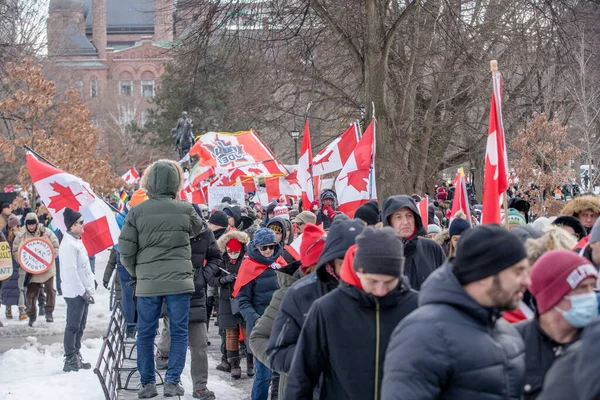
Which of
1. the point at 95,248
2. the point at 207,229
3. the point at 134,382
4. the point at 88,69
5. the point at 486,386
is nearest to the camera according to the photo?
the point at 486,386

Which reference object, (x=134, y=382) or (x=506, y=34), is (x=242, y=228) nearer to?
(x=134, y=382)

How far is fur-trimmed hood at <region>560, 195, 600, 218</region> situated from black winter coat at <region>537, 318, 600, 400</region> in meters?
4.70

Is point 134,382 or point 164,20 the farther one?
point 164,20

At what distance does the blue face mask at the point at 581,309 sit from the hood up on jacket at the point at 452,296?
9.6 inches

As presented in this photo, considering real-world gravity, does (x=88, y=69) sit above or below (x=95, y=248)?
Result: above

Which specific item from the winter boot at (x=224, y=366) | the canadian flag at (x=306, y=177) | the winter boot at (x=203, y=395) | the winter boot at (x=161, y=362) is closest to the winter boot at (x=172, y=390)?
the winter boot at (x=203, y=395)

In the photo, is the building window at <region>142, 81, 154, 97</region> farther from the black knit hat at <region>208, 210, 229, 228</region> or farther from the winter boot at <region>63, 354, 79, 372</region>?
the winter boot at <region>63, 354, 79, 372</region>

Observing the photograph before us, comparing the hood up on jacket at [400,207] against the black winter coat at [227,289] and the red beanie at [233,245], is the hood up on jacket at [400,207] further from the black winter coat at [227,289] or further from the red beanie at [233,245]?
the red beanie at [233,245]

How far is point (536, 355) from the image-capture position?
133 inches

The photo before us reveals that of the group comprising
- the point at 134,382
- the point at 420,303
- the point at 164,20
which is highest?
the point at 164,20

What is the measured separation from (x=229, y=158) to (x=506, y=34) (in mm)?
8492

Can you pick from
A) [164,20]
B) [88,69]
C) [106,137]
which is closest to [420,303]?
[164,20]

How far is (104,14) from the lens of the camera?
102m

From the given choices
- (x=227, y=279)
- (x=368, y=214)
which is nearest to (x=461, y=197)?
(x=227, y=279)
